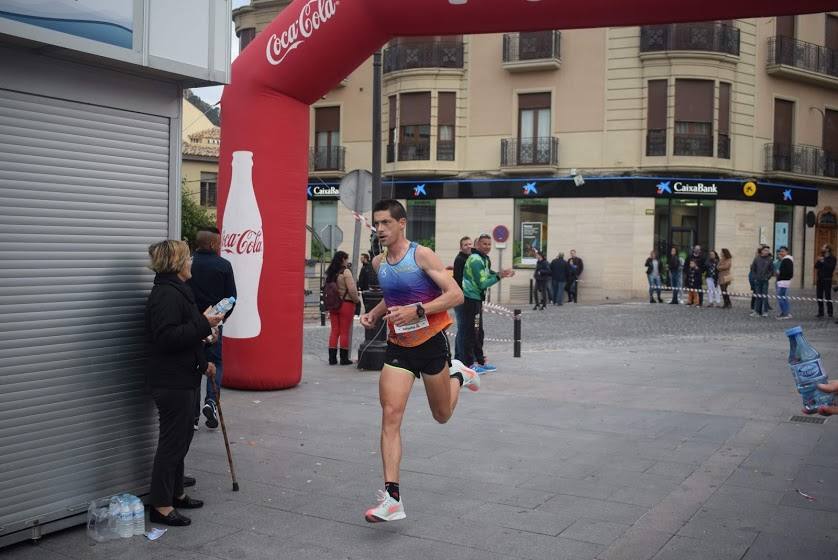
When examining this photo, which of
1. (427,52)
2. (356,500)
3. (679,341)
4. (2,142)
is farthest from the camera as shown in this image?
(427,52)

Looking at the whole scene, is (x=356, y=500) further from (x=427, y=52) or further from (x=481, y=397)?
(x=427, y=52)

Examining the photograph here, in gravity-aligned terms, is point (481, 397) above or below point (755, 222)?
below

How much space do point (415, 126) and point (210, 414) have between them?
2840 cm

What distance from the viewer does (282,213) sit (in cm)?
976

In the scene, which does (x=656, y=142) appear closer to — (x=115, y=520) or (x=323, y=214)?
(x=323, y=214)

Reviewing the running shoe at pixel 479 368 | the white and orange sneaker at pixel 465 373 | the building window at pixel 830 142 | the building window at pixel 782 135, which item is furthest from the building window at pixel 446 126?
the white and orange sneaker at pixel 465 373

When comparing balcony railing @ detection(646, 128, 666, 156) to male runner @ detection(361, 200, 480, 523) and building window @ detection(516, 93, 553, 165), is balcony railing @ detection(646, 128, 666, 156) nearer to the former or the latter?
building window @ detection(516, 93, 553, 165)

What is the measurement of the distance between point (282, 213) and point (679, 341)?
10.1 metres

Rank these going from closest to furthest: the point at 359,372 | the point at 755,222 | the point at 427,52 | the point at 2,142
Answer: the point at 2,142, the point at 359,372, the point at 755,222, the point at 427,52

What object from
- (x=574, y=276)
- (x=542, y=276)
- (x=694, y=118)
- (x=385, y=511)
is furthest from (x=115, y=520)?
(x=694, y=118)

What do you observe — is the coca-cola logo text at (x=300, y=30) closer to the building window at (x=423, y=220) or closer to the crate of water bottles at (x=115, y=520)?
the crate of water bottles at (x=115, y=520)

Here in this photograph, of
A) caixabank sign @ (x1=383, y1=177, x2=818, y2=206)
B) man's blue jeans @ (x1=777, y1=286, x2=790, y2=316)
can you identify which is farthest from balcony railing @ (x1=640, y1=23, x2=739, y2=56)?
man's blue jeans @ (x1=777, y1=286, x2=790, y2=316)

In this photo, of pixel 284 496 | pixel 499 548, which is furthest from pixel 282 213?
pixel 499 548

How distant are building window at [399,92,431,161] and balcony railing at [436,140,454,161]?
0.37m
